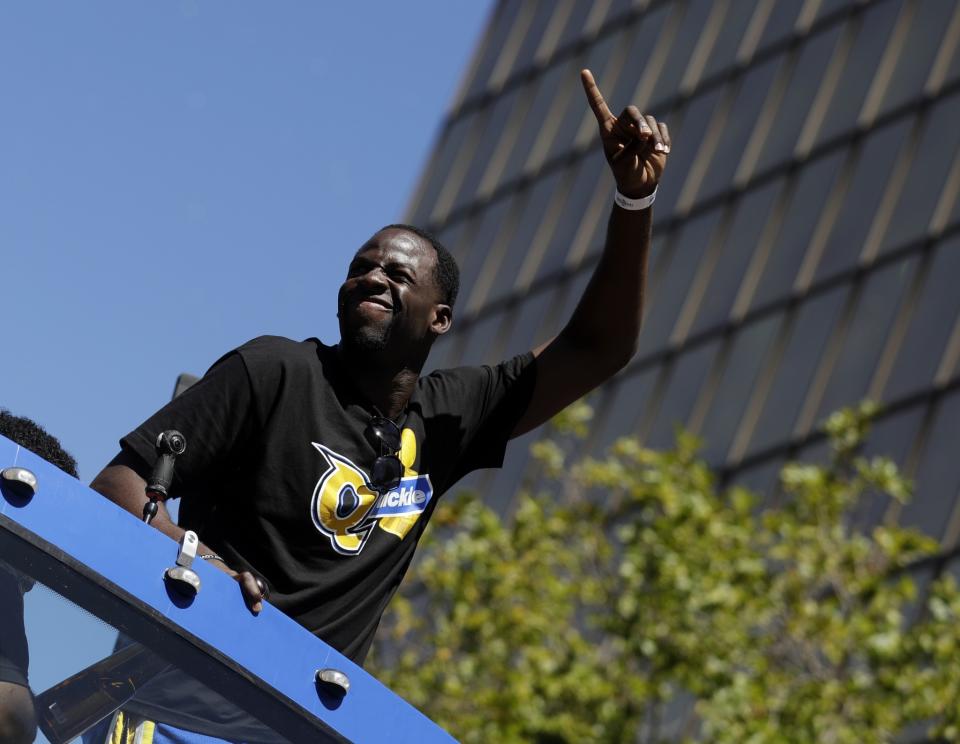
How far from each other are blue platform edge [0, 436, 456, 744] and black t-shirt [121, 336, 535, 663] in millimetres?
292

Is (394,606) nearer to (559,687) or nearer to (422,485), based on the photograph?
(559,687)

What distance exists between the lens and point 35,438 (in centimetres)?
438

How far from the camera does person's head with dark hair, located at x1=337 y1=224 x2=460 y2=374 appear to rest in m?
4.43

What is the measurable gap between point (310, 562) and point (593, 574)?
1024 centimetres

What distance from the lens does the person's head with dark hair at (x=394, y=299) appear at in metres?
4.43

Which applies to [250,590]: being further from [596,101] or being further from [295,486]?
[596,101]

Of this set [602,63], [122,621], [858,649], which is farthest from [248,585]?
[602,63]

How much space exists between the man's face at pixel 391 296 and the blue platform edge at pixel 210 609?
2.78 feet

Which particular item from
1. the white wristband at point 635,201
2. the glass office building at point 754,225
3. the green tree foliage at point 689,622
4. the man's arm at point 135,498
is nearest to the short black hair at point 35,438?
the man's arm at point 135,498

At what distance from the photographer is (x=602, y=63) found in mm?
28797

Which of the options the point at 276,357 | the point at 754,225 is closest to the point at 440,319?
the point at 276,357

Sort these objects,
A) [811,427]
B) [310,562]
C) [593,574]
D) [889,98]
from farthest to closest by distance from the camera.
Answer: [889,98] → [811,427] → [593,574] → [310,562]

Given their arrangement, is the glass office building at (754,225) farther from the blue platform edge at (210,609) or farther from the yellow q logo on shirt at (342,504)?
the blue platform edge at (210,609)

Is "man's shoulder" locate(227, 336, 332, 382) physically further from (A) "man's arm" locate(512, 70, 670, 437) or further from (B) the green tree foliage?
(B) the green tree foliage
